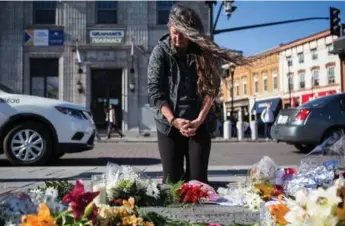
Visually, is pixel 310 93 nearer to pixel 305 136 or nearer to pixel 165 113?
pixel 305 136

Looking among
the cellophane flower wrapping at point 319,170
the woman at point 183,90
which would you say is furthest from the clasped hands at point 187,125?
the cellophane flower wrapping at point 319,170

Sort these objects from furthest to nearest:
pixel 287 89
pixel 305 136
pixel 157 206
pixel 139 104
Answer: pixel 287 89, pixel 139 104, pixel 305 136, pixel 157 206

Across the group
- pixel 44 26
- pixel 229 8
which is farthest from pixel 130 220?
pixel 44 26

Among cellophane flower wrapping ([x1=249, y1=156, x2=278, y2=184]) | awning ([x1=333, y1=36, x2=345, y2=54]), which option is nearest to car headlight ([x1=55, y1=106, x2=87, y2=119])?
awning ([x1=333, y1=36, x2=345, y2=54])

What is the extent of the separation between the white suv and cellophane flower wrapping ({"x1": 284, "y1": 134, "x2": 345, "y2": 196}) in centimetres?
549

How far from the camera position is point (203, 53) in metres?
3.55

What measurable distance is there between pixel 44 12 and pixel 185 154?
22.2 meters

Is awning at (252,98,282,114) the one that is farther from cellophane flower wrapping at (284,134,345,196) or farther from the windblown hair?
the windblown hair

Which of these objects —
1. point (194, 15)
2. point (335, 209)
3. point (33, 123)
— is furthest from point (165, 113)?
point (33, 123)

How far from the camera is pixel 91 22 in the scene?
24.1 metres

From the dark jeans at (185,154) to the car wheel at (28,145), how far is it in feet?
17.2

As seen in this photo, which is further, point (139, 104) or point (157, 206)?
point (139, 104)

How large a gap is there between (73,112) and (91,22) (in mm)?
16122

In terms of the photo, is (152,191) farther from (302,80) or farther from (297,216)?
(302,80)
